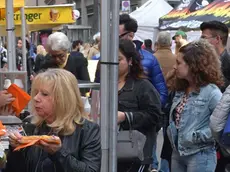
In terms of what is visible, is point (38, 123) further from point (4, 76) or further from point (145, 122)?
point (4, 76)

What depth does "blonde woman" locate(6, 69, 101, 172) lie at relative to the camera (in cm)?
306

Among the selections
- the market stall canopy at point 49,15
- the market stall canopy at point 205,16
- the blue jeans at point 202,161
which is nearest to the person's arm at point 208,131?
the blue jeans at point 202,161

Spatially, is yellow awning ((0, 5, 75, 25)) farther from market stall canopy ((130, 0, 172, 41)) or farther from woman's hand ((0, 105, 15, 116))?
woman's hand ((0, 105, 15, 116))

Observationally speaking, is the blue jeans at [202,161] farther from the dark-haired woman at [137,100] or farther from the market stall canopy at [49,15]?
the market stall canopy at [49,15]

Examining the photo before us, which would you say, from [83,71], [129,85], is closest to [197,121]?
[129,85]

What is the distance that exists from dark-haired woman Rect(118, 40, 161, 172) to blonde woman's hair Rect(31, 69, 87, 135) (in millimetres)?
1267

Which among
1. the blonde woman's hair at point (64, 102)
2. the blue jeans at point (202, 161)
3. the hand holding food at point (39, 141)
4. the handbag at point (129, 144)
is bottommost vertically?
the blue jeans at point (202, 161)

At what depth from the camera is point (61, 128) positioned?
3.07 meters

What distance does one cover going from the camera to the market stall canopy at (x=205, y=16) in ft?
52.9

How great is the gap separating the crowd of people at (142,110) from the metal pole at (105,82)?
0.17 meters

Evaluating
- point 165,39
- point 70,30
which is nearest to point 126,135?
point 165,39

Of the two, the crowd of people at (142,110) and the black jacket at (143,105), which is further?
the black jacket at (143,105)

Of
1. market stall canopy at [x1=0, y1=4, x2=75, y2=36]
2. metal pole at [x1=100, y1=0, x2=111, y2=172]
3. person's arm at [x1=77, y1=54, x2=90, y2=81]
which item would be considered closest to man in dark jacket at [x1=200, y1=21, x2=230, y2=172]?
person's arm at [x1=77, y1=54, x2=90, y2=81]

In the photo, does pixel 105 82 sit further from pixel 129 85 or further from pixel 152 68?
pixel 152 68
